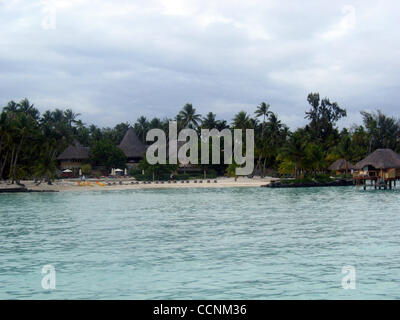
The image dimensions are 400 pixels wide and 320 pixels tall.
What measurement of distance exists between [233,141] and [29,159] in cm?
2948

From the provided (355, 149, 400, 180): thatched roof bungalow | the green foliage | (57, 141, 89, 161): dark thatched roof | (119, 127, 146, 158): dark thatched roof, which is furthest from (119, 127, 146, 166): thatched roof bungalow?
(355, 149, 400, 180): thatched roof bungalow

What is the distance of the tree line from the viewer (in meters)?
54.9

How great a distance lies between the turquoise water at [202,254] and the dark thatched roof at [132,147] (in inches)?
2042

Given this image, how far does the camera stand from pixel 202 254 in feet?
54.1

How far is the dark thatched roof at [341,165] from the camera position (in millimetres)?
71488

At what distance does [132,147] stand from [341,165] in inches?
1357

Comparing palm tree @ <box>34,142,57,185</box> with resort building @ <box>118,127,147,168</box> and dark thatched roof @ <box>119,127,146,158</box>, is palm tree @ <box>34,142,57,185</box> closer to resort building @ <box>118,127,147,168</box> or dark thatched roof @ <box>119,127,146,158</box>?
resort building @ <box>118,127,147,168</box>

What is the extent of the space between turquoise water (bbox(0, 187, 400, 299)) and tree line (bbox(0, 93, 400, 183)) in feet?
84.8

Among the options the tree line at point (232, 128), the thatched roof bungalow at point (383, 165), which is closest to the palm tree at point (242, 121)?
the tree line at point (232, 128)

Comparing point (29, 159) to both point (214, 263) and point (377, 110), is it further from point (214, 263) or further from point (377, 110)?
point (377, 110)

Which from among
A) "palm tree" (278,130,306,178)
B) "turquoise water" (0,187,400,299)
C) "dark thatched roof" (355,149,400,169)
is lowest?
"turquoise water" (0,187,400,299)

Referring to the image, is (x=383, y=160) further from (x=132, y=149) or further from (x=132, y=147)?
(x=132, y=147)
